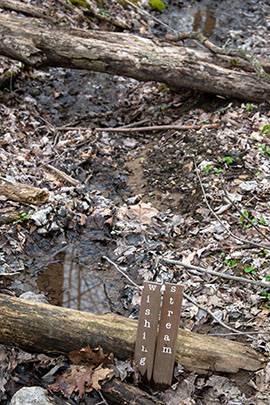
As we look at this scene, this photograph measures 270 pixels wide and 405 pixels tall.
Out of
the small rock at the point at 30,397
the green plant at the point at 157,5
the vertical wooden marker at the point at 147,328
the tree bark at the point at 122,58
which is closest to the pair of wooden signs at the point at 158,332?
the vertical wooden marker at the point at 147,328

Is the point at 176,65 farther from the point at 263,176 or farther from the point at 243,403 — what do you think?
the point at 243,403

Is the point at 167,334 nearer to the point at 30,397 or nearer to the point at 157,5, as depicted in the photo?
the point at 30,397

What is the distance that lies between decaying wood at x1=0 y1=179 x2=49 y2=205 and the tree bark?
2743 millimetres

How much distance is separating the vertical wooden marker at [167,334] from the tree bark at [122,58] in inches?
195

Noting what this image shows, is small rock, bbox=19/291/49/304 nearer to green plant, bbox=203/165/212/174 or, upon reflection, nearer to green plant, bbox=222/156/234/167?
green plant, bbox=203/165/212/174

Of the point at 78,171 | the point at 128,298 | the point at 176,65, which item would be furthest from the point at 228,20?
the point at 128,298

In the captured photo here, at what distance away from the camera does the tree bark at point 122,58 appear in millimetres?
7359

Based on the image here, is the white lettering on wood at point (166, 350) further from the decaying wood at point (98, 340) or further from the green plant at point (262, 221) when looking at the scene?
the green plant at point (262, 221)

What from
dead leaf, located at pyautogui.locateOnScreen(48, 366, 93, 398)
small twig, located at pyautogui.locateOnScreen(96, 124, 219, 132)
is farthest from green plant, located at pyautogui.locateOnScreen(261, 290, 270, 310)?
small twig, located at pyautogui.locateOnScreen(96, 124, 219, 132)

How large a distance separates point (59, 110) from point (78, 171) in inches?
90.7

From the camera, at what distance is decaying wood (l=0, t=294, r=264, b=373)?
144 inches

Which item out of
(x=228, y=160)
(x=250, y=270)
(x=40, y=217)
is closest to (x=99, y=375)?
(x=250, y=270)

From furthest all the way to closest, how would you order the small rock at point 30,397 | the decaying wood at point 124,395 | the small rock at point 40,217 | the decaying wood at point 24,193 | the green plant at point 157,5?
the green plant at point 157,5, the decaying wood at point 24,193, the small rock at point 40,217, the decaying wood at point 124,395, the small rock at point 30,397

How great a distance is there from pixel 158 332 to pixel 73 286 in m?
1.63
